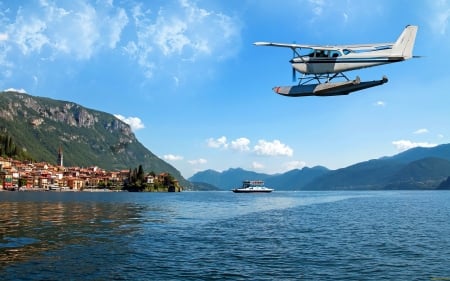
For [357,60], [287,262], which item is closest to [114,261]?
[287,262]

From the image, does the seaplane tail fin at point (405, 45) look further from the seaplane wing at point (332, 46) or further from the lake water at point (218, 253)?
the lake water at point (218, 253)

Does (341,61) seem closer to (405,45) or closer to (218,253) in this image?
(405,45)

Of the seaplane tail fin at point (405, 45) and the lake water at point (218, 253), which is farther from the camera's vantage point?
the seaplane tail fin at point (405, 45)

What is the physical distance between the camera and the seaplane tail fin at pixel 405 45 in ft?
128

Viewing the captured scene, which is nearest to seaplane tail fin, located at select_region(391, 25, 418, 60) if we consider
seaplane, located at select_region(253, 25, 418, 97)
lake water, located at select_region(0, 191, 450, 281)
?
seaplane, located at select_region(253, 25, 418, 97)

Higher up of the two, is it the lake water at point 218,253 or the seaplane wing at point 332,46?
the seaplane wing at point 332,46

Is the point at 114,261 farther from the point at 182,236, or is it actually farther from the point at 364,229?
the point at 364,229

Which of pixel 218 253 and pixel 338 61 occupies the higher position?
pixel 338 61

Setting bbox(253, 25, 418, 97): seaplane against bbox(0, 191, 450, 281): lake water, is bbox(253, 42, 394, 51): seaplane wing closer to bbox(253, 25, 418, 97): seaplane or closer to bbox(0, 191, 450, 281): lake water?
bbox(253, 25, 418, 97): seaplane

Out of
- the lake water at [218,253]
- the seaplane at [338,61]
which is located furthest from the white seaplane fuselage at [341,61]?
the lake water at [218,253]

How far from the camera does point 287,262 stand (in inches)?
1139

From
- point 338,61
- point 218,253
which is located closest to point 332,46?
point 338,61

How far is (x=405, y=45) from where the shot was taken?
39188 millimetres

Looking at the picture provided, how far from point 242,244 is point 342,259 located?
9.64 metres
